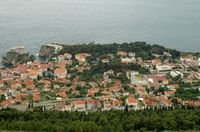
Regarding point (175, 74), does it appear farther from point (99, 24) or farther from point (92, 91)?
point (99, 24)

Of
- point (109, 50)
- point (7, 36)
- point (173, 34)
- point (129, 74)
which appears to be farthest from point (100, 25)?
point (129, 74)

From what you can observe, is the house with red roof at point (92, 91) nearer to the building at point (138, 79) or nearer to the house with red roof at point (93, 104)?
the house with red roof at point (93, 104)

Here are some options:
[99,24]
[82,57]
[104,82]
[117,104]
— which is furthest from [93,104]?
[99,24]

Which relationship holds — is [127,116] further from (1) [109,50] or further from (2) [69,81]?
(1) [109,50]

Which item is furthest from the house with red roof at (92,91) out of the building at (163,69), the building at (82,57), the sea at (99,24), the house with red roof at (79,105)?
the sea at (99,24)

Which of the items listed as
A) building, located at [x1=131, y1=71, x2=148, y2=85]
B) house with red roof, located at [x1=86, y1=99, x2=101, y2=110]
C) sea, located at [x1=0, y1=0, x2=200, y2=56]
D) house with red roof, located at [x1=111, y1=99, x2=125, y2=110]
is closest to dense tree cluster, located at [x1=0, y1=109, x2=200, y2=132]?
house with red roof, located at [x1=111, y1=99, x2=125, y2=110]

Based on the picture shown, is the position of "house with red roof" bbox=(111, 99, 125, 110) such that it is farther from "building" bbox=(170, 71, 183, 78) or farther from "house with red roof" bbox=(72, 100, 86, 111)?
"building" bbox=(170, 71, 183, 78)
